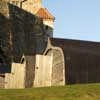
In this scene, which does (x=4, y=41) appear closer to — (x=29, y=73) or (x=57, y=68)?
(x=29, y=73)

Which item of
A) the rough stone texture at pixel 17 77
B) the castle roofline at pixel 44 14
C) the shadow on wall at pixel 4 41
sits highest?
the castle roofline at pixel 44 14

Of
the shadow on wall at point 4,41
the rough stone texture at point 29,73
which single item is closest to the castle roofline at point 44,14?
the shadow on wall at point 4,41

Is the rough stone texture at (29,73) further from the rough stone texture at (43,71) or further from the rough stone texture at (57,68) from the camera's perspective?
the rough stone texture at (57,68)

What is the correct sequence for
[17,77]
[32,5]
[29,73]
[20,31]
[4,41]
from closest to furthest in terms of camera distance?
1. [29,73]
2. [17,77]
3. [4,41]
4. [20,31]
5. [32,5]

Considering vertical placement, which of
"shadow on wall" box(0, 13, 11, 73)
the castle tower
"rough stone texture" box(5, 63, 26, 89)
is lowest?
"rough stone texture" box(5, 63, 26, 89)

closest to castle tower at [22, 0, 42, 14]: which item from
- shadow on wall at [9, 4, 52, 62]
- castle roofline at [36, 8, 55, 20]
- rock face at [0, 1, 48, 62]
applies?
castle roofline at [36, 8, 55, 20]

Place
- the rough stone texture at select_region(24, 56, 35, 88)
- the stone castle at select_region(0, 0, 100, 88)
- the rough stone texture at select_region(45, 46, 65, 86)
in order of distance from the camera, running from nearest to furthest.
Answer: the stone castle at select_region(0, 0, 100, 88)
the rough stone texture at select_region(45, 46, 65, 86)
the rough stone texture at select_region(24, 56, 35, 88)

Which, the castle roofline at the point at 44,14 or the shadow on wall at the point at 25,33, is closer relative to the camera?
the shadow on wall at the point at 25,33

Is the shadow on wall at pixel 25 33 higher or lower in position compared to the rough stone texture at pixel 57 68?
higher

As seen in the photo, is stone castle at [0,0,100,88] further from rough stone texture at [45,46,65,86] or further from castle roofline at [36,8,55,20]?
castle roofline at [36,8,55,20]

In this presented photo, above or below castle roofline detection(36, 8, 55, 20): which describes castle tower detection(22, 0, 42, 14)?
above

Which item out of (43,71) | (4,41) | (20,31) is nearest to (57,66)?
(43,71)

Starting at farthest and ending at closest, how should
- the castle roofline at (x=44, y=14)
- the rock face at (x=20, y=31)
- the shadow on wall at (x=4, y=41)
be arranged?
the castle roofline at (x=44, y=14), the rock face at (x=20, y=31), the shadow on wall at (x=4, y=41)

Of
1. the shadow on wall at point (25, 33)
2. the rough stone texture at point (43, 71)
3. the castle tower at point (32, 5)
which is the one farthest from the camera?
the castle tower at point (32, 5)
